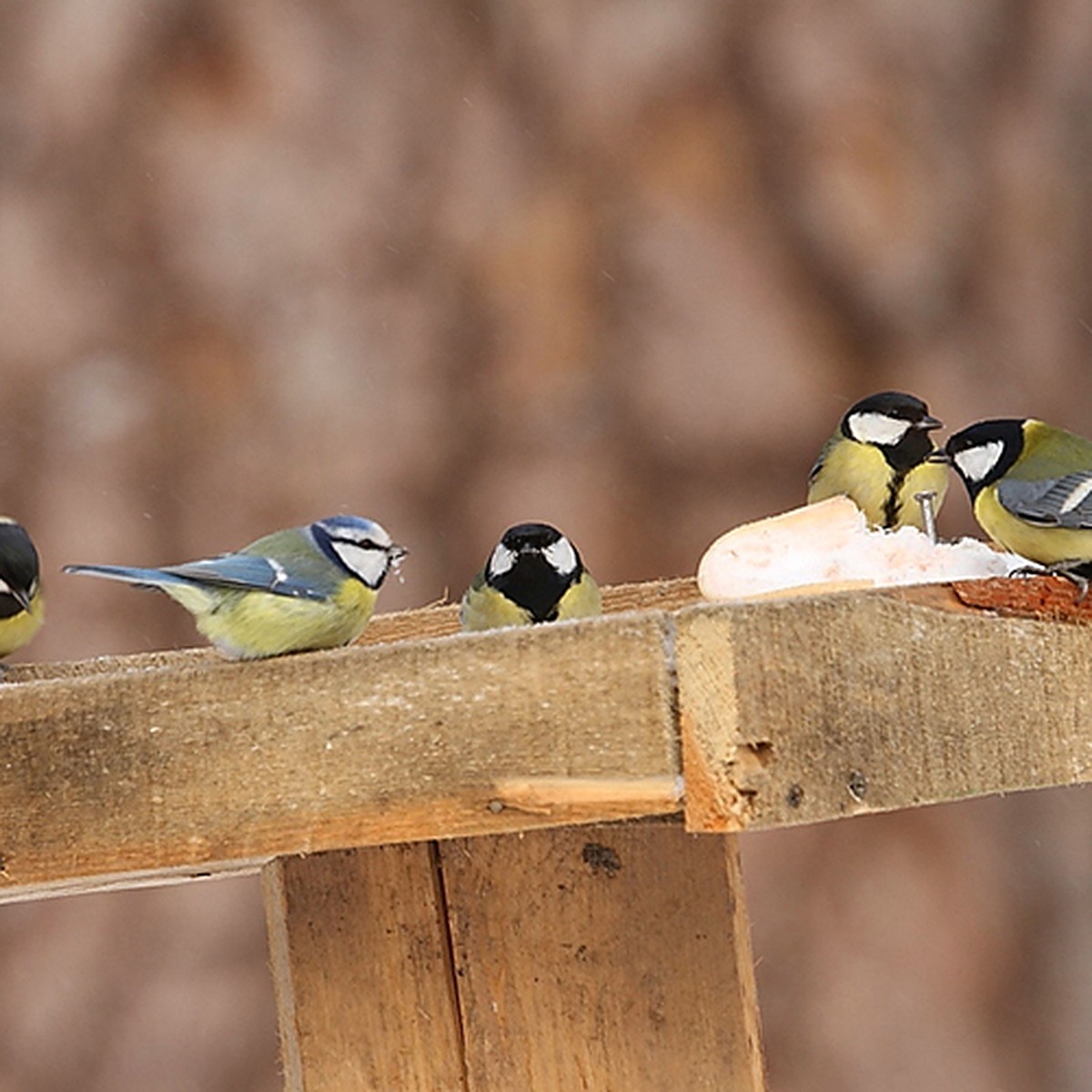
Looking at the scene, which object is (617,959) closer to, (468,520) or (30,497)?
(468,520)

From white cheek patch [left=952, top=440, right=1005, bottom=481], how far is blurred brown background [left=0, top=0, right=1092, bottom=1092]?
0.34 metres

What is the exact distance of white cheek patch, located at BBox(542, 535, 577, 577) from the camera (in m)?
1.16

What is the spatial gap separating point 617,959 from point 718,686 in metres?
0.32

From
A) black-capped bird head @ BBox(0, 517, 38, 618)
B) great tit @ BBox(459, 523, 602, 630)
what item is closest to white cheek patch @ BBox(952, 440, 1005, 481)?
great tit @ BBox(459, 523, 602, 630)

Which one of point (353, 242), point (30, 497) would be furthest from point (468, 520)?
point (30, 497)

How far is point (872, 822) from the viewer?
5.21 feet

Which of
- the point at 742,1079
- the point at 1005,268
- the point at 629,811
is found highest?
the point at 1005,268

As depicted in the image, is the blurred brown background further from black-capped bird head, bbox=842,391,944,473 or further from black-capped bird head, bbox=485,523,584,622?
black-capped bird head, bbox=485,523,584,622

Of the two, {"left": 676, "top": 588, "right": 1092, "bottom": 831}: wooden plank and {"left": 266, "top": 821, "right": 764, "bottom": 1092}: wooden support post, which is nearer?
{"left": 676, "top": 588, "right": 1092, "bottom": 831}: wooden plank

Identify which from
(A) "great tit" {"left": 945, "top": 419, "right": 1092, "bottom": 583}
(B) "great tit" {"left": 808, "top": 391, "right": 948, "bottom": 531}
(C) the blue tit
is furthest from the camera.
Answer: (B) "great tit" {"left": 808, "top": 391, "right": 948, "bottom": 531}

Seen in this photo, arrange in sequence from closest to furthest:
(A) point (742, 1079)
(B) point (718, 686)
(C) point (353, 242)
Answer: (B) point (718, 686), (A) point (742, 1079), (C) point (353, 242)

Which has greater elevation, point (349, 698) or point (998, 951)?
point (349, 698)

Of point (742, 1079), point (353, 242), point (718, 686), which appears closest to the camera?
point (718, 686)

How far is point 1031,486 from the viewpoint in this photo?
3.75ft
